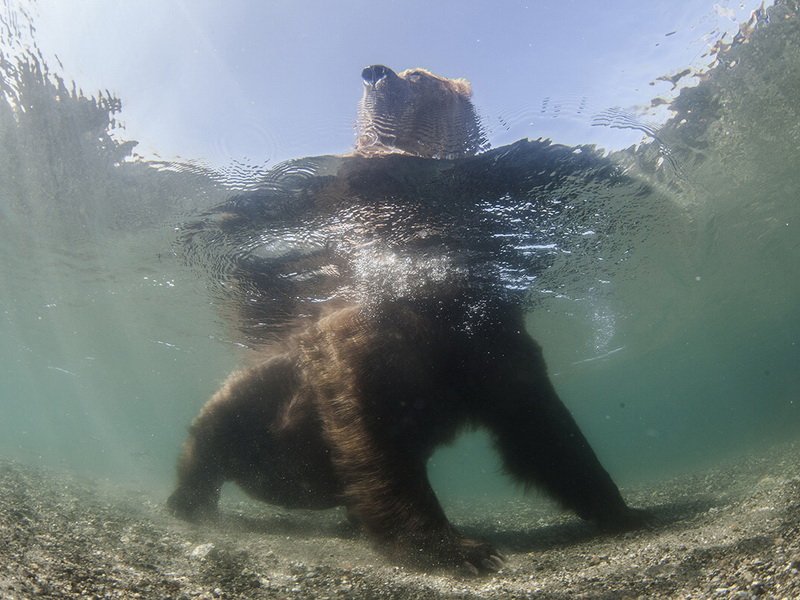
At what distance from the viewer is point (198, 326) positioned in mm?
12375

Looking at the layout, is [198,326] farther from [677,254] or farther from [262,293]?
[677,254]

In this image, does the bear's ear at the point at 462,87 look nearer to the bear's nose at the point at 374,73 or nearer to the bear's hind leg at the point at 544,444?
the bear's nose at the point at 374,73

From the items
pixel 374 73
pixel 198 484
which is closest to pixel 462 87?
pixel 374 73

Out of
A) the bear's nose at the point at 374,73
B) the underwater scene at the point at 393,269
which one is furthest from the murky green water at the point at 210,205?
the bear's nose at the point at 374,73

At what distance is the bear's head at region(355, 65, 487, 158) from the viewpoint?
3.88 meters

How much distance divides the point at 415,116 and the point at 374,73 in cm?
61

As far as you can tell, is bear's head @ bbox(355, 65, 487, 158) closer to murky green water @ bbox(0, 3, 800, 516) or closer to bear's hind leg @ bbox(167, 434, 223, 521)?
murky green water @ bbox(0, 3, 800, 516)

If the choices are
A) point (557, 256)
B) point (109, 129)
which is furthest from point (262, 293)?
point (557, 256)

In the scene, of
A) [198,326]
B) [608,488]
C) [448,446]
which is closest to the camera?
[608,488]

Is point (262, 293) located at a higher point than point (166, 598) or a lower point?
higher

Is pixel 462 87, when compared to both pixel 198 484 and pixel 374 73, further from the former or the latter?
pixel 198 484

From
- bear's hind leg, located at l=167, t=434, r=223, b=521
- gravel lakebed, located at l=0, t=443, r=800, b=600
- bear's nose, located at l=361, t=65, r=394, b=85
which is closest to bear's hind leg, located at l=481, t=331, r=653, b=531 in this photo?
gravel lakebed, located at l=0, t=443, r=800, b=600

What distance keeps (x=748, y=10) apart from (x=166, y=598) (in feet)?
23.9

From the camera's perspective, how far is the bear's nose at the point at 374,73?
12.0ft
